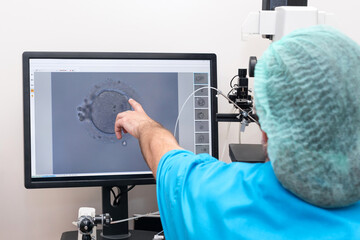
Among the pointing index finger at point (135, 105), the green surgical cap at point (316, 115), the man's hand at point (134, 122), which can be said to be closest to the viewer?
the green surgical cap at point (316, 115)

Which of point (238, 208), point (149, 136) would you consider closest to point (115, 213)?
point (149, 136)

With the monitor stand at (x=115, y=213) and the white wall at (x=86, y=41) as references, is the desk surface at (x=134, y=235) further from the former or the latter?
the white wall at (x=86, y=41)

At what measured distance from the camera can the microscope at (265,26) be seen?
110cm

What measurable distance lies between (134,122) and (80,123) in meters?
0.26

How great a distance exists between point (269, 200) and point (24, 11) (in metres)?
1.09

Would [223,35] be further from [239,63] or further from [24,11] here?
[24,11]

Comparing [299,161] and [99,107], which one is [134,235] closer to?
[99,107]

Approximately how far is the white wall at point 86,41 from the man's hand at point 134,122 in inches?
14.0

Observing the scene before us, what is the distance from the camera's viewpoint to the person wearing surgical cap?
2.33 ft

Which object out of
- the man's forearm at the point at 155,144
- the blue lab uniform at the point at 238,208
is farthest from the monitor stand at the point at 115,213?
the blue lab uniform at the point at 238,208

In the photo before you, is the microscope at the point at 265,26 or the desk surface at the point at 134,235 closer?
the microscope at the point at 265,26

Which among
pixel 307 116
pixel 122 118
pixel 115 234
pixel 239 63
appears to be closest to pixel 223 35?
pixel 239 63

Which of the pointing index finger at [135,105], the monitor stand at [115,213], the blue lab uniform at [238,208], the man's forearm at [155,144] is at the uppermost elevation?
the pointing index finger at [135,105]

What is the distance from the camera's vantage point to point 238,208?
79 cm
